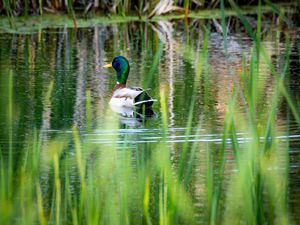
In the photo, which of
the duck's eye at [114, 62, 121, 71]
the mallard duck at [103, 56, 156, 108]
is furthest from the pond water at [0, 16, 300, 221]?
the duck's eye at [114, 62, 121, 71]

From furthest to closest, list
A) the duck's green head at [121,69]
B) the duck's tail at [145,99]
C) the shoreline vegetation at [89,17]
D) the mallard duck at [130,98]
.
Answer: the shoreline vegetation at [89,17] < the duck's green head at [121,69] < the mallard duck at [130,98] < the duck's tail at [145,99]

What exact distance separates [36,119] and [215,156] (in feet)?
5.28

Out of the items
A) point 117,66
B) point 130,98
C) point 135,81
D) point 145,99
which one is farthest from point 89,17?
point 145,99

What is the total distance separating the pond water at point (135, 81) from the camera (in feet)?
19.5

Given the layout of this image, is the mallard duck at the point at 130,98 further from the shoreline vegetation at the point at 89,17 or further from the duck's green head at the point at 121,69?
the shoreline vegetation at the point at 89,17

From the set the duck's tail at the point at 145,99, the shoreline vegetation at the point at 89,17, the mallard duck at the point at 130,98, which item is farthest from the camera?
the shoreline vegetation at the point at 89,17

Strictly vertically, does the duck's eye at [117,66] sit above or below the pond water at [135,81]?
above

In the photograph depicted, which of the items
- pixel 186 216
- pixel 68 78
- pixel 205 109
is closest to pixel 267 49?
pixel 68 78

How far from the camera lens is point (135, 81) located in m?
8.83

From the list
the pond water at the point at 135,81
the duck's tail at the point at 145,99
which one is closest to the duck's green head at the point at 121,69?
the pond water at the point at 135,81

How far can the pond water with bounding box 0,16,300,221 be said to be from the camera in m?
5.93

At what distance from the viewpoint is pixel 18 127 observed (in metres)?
6.52

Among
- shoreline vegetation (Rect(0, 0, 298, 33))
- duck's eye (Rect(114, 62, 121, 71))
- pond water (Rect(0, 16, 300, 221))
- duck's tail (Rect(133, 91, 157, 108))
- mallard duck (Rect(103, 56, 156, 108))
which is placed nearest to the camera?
pond water (Rect(0, 16, 300, 221))

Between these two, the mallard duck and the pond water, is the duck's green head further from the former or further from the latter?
the mallard duck
